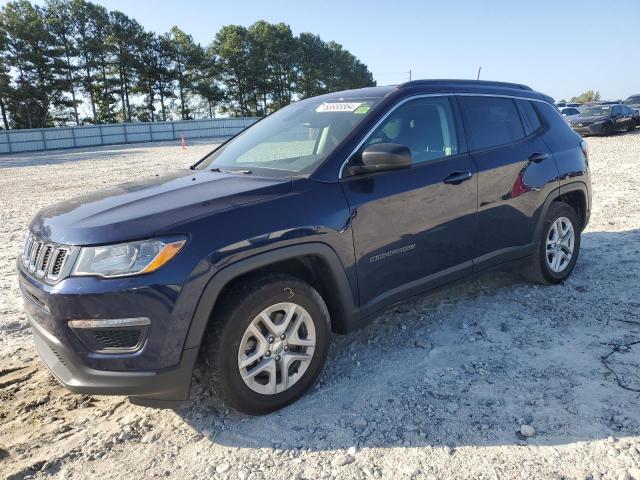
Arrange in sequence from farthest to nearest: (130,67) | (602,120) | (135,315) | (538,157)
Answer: (130,67) < (602,120) < (538,157) < (135,315)

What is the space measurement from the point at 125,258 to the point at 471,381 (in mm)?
2215

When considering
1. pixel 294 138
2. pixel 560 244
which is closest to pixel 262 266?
pixel 294 138

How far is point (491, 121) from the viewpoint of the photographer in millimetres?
4117

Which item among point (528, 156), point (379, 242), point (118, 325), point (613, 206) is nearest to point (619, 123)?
point (613, 206)

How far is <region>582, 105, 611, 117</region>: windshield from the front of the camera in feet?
74.9

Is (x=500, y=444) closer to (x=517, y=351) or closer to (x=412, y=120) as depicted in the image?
(x=517, y=351)

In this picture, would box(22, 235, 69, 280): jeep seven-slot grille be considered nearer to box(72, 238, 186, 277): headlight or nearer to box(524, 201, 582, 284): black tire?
box(72, 238, 186, 277): headlight

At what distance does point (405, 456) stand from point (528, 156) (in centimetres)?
286

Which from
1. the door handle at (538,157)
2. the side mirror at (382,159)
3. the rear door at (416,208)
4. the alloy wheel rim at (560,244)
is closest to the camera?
the side mirror at (382,159)

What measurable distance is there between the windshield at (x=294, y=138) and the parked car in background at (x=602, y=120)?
2188cm

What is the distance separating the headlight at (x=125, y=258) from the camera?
2.38 metres

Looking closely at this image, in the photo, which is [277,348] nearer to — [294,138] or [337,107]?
[294,138]

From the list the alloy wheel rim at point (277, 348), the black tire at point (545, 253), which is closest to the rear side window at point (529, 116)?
the black tire at point (545, 253)

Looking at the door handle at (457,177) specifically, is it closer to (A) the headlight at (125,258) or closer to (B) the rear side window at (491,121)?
(B) the rear side window at (491,121)
